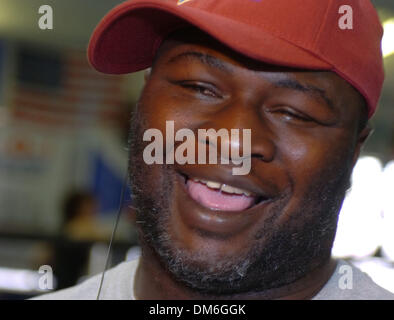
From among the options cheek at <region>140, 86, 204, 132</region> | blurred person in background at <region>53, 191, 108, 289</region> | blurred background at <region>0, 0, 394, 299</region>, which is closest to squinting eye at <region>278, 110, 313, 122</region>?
cheek at <region>140, 86, 204, 132</region>

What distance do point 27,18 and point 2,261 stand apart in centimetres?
145

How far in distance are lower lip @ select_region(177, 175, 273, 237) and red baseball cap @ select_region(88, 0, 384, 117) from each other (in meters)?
0.19

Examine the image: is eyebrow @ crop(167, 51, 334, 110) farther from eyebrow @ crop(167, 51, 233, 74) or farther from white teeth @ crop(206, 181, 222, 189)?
white teeth @ crop(206, 181, 222, 189)

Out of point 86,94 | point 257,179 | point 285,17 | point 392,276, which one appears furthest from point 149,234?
point 86,94

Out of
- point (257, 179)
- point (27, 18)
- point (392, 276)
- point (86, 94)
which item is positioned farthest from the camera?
point (86, 94)

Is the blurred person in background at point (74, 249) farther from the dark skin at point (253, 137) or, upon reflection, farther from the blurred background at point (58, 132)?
the dark skin at point (253, 137)

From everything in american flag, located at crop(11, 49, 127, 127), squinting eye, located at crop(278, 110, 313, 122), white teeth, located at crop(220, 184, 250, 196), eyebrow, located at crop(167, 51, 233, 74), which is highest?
american flag, located at crop(11, 49, 127, 127)

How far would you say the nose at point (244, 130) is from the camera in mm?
786

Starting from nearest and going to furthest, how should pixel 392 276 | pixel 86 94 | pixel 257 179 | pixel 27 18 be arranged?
pixel 257 179, pixel 392 276, pixel 27 18, pixel 86 94

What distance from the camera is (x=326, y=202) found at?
87cm

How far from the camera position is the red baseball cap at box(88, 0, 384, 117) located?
31.7 inches

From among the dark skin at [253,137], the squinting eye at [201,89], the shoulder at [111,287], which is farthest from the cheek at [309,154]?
the shoulder at [111,287]
